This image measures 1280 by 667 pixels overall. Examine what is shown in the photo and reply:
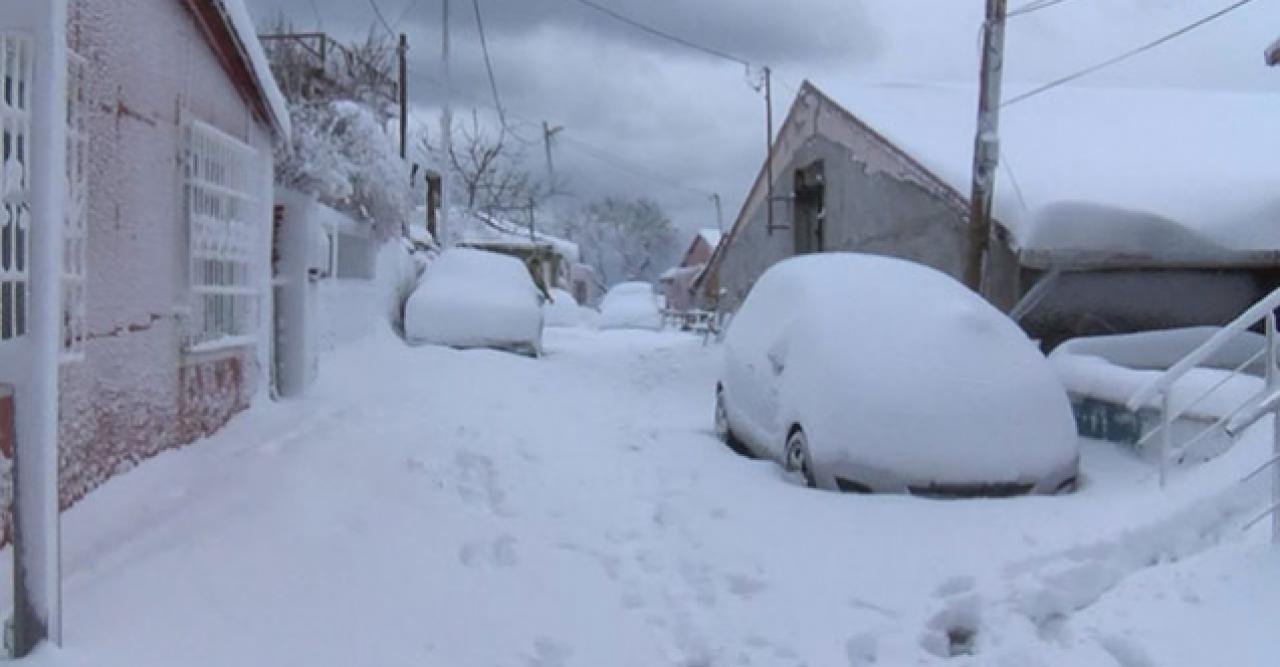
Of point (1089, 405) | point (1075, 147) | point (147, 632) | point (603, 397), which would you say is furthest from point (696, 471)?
point (1075, 147)

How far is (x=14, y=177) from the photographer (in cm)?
411

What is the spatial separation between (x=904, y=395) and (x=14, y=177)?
4651mm

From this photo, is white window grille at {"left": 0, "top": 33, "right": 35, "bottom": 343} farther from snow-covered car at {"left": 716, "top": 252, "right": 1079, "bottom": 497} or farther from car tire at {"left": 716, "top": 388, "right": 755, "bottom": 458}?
car tire at {"left": 716, "top": 388, "right": 755, "bottom": 458}

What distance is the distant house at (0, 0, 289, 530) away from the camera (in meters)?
4.56

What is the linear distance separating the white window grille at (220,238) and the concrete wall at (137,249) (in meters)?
0.14

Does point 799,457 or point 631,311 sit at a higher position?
point 631,311

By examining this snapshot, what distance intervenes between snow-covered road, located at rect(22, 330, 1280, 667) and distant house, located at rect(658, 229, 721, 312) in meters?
46.5

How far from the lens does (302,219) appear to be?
9633mm

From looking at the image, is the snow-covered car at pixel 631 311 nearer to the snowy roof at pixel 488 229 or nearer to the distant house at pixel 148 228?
the snowy roof at pixel 488 229

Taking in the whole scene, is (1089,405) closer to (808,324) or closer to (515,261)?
(808,324)

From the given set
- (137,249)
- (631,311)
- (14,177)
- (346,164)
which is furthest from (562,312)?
(14,177)

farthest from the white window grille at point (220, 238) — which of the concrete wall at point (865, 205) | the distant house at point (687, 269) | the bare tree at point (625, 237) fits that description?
the bare tree at point (625, 237)

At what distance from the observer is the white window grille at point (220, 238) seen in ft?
22.6

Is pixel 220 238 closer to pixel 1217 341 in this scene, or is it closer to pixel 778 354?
pixel 778 354
